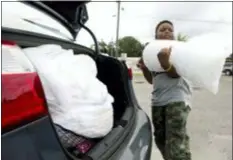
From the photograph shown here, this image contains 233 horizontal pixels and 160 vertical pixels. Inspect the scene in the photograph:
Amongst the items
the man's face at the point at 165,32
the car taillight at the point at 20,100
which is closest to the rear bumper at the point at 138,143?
the car taillight at the point at 20,100

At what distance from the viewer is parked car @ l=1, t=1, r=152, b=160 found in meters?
1.34

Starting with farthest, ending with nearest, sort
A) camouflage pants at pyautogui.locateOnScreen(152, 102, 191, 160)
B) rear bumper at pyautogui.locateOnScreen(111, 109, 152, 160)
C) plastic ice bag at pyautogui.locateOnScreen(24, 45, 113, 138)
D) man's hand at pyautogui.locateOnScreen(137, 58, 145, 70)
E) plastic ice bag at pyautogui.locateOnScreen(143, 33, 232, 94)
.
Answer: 1. man's hand at pyautogui.locateOnScreen(137, 58, 145, 70)
2. camouflage pants at pyautogui.locateOnScreen(152, 102, 191, 160)
3. plastic ice bag at pyautogui.locateOnScreen(143, 33, 232, 94)
4. rear bumper at pyautogui.locateOnScreen(111, 109, 152, 160)
5. plastic ice bag at pyautogui.locateOnScreen(24, 45, 113, 138)

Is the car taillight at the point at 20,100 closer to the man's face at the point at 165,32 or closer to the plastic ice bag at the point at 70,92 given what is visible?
the plastic ice bag at the point at 70,92

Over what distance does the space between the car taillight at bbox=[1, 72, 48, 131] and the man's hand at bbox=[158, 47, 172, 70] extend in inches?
84.5

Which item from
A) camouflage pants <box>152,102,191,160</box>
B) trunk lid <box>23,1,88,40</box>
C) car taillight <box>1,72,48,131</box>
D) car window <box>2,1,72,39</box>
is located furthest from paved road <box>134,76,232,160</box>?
car taillight <box>1,72,48,131</box>

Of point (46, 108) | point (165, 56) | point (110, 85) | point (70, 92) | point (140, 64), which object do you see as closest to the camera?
point (46, 108)

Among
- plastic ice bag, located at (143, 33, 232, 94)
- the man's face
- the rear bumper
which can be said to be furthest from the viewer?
the man's face

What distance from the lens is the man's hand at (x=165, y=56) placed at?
11.5 ft

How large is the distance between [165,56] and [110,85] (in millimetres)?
634

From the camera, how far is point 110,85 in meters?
3.09

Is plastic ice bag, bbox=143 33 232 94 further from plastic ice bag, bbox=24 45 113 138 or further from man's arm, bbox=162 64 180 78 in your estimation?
plastic ice bag, bbox=24 45 113 138

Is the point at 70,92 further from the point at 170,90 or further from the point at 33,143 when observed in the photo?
the point at 170,90

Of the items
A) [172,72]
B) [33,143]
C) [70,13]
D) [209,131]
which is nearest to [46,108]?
[33,143]

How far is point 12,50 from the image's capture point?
4.87 feet
